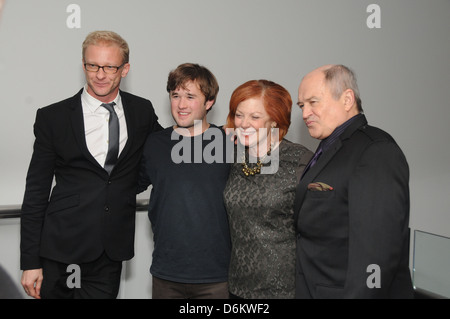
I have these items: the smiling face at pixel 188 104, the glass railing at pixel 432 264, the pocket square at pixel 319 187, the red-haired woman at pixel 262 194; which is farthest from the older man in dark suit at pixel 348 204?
the glass railing at pixel 432 264

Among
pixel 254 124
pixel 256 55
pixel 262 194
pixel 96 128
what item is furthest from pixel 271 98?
pixel 256 55

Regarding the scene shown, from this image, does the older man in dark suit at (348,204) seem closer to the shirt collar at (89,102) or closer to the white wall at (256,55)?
the shirt collar at (89,102)

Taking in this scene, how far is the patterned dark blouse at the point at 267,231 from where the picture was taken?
1.94 meters

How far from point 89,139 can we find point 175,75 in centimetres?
50

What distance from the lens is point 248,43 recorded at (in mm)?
3457

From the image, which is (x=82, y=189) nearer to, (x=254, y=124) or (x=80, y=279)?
(x=80, y=279)

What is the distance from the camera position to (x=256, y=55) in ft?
11.4

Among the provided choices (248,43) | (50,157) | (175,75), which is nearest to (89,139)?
(50,157)

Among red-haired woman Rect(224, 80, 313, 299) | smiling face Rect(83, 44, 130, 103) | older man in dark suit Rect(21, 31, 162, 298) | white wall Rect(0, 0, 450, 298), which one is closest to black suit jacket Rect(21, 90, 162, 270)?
older man in dark suit Rect(21, 31, 162, 298)

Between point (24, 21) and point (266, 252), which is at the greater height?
point (24, 21)

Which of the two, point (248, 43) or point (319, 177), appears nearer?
point (319, 177)
